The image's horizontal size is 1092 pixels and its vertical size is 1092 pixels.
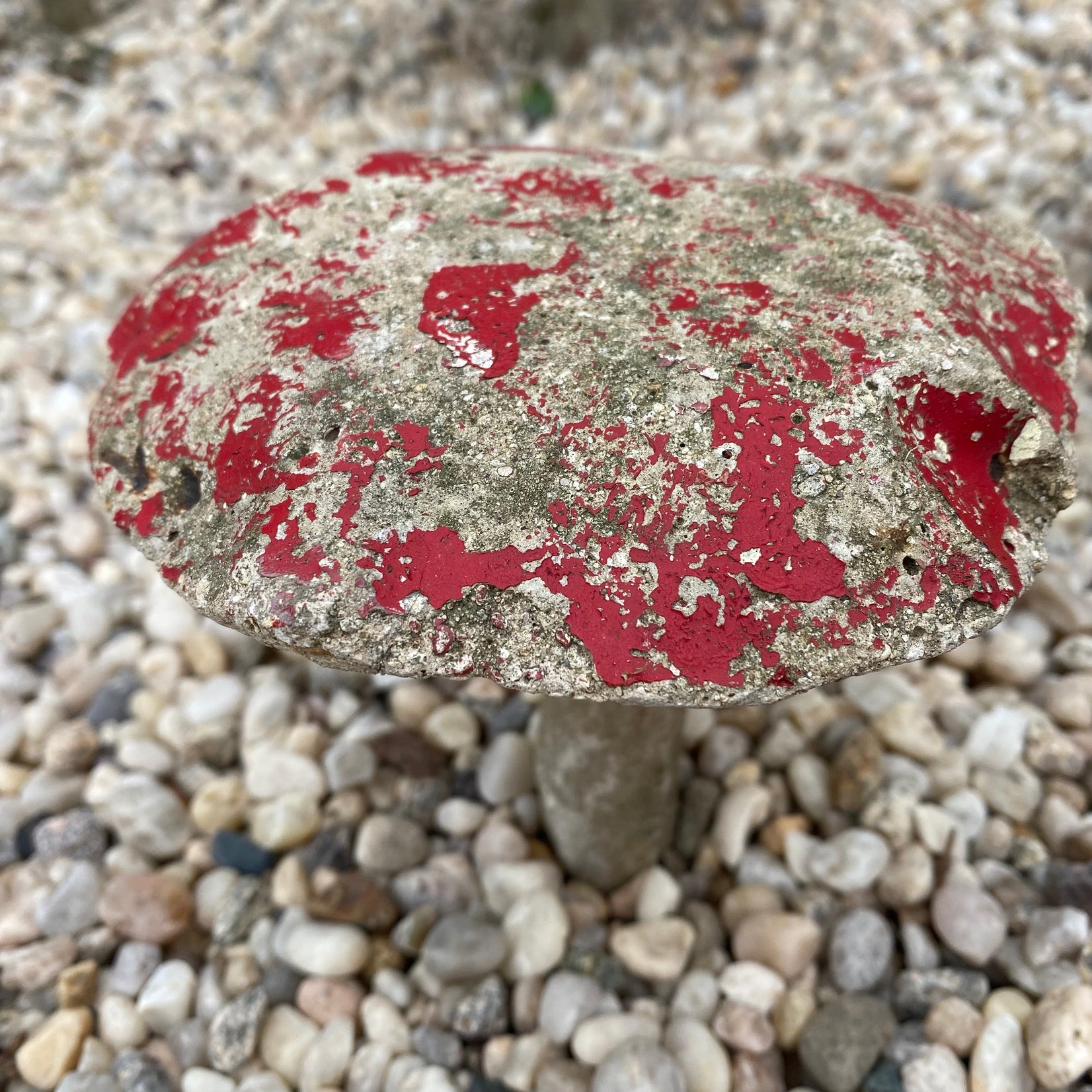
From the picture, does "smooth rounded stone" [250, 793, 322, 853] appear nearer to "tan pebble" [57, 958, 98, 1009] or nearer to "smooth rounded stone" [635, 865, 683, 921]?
"tan pebble" [57, 958, 98, 1009]

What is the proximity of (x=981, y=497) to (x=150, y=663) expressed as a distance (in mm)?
1466

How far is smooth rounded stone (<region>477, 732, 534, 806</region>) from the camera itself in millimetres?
1419

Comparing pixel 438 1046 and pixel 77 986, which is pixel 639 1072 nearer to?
pixel 438 1046

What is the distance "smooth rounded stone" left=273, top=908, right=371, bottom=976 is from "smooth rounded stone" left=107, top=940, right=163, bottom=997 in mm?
190

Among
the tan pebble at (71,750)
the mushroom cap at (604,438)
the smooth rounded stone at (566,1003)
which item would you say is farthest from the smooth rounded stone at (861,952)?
the tan pebble at (71,750)

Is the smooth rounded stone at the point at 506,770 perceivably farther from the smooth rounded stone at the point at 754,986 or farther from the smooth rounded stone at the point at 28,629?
the smooth rounded stone at the point at 28,629

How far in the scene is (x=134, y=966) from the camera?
1.28m

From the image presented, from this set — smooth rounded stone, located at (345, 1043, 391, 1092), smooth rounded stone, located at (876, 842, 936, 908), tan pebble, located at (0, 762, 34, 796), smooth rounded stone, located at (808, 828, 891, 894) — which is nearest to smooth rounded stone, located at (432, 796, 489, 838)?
smooth rounded stone, located at (345, 1043, 391, 1092)

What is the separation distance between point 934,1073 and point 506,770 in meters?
0.72

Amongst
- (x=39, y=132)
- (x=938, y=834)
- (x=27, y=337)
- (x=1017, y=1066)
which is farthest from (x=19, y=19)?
(x=1017, y=1066)

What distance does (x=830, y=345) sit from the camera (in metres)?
0.76

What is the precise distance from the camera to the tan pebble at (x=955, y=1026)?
1.14 metres

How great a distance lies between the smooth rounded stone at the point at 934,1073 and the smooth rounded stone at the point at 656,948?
1.02 ft

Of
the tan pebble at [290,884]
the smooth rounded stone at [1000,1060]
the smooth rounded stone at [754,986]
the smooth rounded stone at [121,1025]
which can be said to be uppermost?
the smooth rounded stone at [1000,1060]
